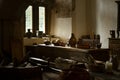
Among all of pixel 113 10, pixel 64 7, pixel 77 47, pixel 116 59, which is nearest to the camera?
pixel 116 59

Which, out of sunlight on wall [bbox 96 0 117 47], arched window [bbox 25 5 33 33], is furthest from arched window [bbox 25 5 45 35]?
sunlight on wall [bbox 96 0 117 47]

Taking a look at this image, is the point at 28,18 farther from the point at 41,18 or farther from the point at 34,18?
the point at 41,18

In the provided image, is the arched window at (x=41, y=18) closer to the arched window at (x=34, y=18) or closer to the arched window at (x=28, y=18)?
the arched window at (x=34, y=18)

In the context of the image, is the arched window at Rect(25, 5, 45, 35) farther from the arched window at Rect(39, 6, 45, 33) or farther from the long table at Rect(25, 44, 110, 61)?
the long table at Rect(25, 44, 110, 61)

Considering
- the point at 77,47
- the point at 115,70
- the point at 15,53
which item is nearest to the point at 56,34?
the point at 77,47

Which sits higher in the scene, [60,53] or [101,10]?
[101,10]

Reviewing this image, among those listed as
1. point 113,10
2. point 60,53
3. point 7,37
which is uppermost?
point 113,10

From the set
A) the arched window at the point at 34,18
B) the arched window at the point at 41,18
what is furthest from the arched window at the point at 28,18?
the arched window at the point at 41,18

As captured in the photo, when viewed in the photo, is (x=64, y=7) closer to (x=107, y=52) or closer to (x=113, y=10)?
(x=113, y=10)

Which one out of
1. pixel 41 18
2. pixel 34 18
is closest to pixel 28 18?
pixel 34 18

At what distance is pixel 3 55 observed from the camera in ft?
14.7

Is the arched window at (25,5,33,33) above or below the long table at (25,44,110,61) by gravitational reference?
above

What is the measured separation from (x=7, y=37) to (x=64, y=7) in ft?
13.1

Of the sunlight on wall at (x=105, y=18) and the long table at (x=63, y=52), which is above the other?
the sunlight on wall at (x=105, y=18)
